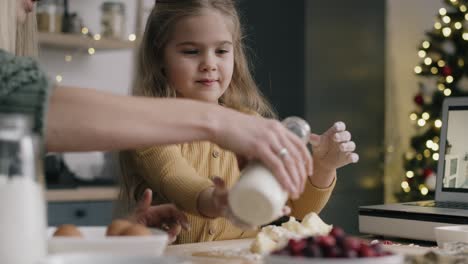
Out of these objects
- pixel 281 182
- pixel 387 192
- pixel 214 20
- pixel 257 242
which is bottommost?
pixel 387 192

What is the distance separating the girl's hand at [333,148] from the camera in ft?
6.04

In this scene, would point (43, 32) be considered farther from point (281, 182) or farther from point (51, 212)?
point (281, 182)

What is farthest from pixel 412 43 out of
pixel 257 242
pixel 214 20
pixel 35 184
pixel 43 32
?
pixel 35 184

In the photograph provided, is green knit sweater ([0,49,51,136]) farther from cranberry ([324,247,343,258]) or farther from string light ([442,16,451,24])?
string light ([442,16,451,24])

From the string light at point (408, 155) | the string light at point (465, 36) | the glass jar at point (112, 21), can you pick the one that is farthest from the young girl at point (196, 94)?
the string light at point (408, 155)

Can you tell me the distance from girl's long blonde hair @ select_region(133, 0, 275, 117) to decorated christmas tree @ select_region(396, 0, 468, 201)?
8.93ft

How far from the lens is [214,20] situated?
208 centimetres

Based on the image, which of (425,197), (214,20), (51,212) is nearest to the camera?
(214,20)

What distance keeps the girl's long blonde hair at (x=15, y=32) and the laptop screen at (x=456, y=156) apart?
4.12 ft

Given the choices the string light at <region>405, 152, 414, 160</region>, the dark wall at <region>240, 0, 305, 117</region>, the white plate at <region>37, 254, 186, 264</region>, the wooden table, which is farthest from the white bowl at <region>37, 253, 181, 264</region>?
the string light at <region>405, 152, 414, 160</region>

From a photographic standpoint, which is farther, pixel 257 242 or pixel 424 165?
pixel 424 165

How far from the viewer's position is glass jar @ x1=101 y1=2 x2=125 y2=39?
4273 mm

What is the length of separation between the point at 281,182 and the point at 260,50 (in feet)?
12.4

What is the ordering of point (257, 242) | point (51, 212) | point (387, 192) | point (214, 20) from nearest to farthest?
point (257, 242)
point (214, 20)
point (51, 212)
point (387, 192)
